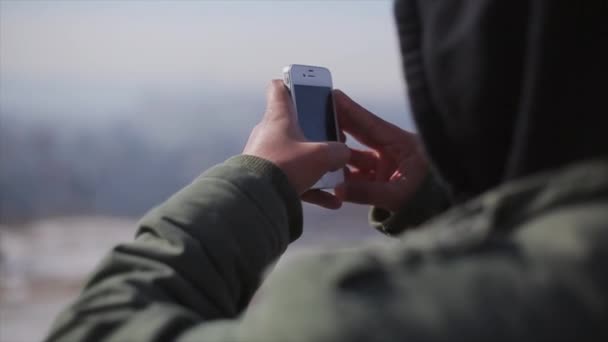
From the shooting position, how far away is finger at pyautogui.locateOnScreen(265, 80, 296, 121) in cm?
75

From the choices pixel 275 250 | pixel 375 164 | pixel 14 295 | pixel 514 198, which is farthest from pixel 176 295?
pixel 14 295

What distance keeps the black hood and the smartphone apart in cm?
35

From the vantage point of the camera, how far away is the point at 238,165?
614 millimetres

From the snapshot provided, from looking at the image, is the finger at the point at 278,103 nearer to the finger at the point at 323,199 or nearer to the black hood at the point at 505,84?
the finger at the point at 323,199

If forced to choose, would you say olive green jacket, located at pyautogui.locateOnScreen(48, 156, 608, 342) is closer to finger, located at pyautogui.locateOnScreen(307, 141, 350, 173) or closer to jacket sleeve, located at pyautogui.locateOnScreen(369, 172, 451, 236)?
finger, located at pyautogui.locateOnScreen(307, 141, 350, 173)

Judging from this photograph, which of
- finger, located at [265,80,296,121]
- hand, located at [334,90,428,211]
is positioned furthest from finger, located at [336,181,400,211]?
finger, located at [265,80,296,121]

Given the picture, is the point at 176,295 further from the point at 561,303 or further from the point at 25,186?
the point at 25,186

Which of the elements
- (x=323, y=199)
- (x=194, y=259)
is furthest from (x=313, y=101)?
(x=194, y=259)

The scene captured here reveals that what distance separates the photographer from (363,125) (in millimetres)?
912

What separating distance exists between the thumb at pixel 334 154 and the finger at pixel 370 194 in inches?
2.8

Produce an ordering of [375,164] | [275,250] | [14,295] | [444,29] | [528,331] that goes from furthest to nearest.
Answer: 1. [14,295]
2. [375,164]
3. [275,250]
4. [444,29]
5. [528,331]

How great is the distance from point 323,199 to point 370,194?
0.05 metres

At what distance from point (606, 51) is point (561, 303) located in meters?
0.15

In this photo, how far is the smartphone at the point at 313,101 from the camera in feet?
2.84
